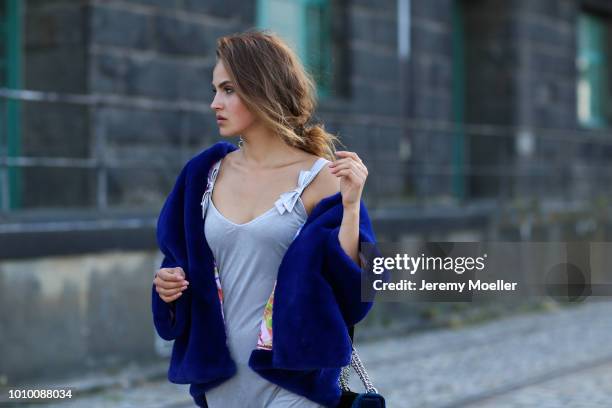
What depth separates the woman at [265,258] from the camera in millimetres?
3059

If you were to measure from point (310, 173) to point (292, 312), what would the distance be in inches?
16.3

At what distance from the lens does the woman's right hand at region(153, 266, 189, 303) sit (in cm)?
310

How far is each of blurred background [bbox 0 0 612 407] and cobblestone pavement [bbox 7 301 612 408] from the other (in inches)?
1.4

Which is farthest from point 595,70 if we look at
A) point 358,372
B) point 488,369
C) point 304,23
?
point 358,372

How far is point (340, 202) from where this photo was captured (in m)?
3.14

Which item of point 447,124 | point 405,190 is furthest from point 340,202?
point 447,124

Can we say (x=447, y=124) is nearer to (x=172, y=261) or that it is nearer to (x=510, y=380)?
(x=510, y=380)

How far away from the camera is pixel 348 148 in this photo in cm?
1126

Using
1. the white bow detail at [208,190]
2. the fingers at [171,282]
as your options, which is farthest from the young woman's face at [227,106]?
the fingers at [171,282]

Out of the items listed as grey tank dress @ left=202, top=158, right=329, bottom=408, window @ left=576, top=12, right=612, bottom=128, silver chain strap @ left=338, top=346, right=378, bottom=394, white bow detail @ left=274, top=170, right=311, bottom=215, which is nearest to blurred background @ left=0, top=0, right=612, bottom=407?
white bow detail @ left=274, top=170, right=311, bottom=215

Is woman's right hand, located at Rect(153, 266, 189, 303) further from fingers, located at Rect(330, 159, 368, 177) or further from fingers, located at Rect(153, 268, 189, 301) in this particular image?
fingers, located at Rect(330, 159, 368, 177)

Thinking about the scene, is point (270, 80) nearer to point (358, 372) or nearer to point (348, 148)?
point (358, 372)

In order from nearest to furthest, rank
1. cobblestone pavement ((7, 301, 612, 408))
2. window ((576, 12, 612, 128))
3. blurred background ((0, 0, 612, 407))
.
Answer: cobblestone pavement ((7, 301, 612, 408)) → blurred background ((0, 0, 612, 407)) → window ((576, 12, 612, 128))

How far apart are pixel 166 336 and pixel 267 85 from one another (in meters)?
0.76
